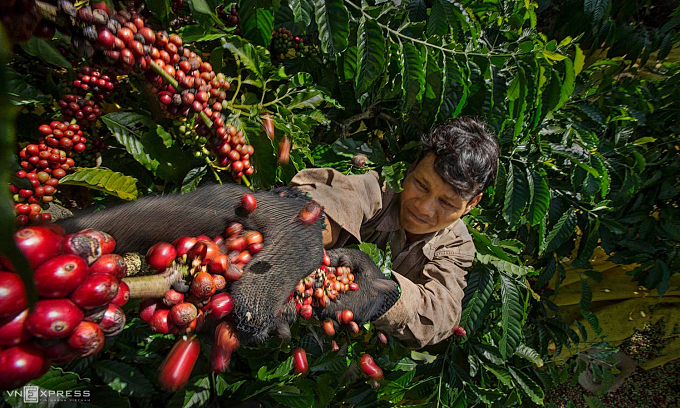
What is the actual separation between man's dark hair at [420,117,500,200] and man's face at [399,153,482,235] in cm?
3

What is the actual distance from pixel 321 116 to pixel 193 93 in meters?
0.49

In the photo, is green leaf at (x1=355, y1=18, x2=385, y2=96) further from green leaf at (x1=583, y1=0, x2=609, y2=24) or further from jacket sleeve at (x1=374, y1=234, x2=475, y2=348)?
green leaf at (x1=583, y1=0, x2=609, y2=24)

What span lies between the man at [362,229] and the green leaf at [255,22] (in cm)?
42

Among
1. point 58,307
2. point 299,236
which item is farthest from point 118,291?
point 299,236

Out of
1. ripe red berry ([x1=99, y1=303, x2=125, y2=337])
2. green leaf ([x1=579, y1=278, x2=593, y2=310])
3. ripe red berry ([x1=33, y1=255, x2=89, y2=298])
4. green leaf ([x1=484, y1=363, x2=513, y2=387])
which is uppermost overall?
ripe red berry ([x1=33, y1=255, x2=89, y2=298])

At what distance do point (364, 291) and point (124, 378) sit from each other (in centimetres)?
66

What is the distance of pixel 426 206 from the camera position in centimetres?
123

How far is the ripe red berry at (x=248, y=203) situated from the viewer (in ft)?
2.37

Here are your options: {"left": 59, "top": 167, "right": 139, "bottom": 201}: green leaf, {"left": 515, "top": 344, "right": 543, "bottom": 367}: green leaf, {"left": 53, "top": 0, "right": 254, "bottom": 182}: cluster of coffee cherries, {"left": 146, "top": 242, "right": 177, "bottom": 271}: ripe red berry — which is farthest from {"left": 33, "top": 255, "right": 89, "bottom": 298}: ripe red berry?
{"left": 515, "top": 344, "right": 543, "bottom": 367}: green leaf

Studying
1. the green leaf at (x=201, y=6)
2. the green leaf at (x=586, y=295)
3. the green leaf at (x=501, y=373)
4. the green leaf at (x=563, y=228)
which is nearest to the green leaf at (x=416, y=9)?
the green leaf at (x=201, y=6)

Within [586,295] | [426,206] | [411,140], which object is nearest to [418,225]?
[426,206]

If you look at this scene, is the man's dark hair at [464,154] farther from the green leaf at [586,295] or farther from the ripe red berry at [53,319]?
the green leaf at [586,295]

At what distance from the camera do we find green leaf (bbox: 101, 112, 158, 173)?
96 centimetres

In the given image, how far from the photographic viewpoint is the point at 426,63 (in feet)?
3.84
